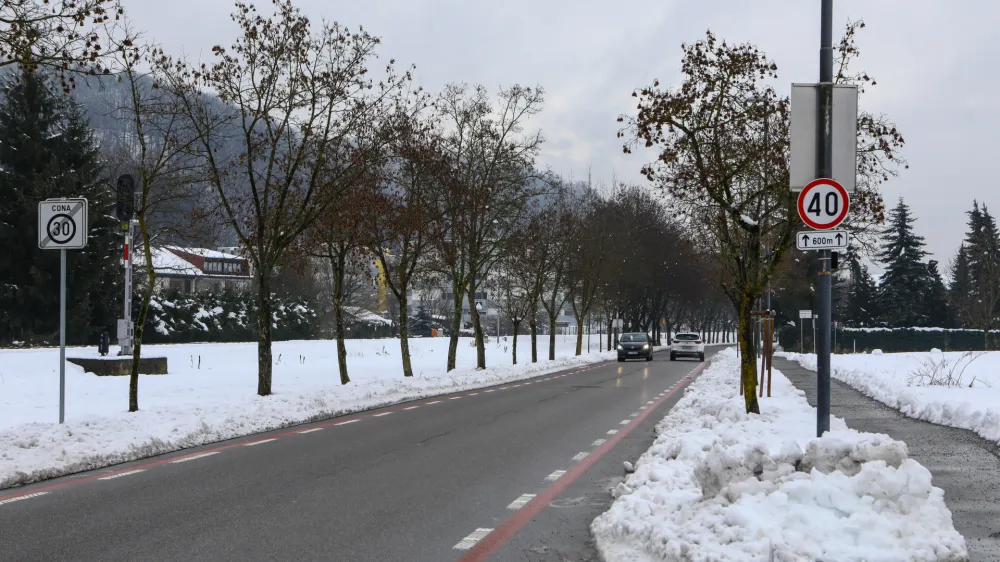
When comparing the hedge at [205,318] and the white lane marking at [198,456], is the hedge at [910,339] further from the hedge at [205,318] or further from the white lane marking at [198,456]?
the white lane marking at [198,456]

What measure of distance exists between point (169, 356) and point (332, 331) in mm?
46675

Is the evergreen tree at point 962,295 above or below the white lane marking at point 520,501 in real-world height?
above

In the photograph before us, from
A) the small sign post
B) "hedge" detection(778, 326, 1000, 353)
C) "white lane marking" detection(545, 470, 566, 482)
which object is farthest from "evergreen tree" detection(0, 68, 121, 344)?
"hedge" detection(778, 326, 1000, 353)

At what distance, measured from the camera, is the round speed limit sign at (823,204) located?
9.38m

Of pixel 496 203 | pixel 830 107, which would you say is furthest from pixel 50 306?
pixel 830 107

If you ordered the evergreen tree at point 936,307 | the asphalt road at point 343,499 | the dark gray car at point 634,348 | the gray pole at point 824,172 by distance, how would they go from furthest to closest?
the evergreen tree at point 936,307 < the dark gray car at point 634,348 < the gray pole at point 824,172 < the asphalt road at point 343,499

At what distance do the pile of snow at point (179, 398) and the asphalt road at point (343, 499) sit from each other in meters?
0.57

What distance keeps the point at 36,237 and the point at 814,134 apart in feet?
112

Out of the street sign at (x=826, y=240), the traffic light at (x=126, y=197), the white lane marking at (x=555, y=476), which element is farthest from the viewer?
the traffic light at (x=126, y=197)

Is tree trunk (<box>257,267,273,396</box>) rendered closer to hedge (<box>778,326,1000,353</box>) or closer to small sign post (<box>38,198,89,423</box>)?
small sign post (<box>38,198,89,423</box>)

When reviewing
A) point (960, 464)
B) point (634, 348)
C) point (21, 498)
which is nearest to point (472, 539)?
point (21, 498)

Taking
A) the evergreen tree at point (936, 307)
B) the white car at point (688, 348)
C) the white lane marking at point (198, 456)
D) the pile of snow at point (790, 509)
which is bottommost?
the white car at point (688, 348)

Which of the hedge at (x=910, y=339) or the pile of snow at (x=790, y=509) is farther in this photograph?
the hedge at (x=910, y=339)

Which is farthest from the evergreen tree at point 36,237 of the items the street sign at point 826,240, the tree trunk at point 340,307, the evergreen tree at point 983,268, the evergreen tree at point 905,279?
the evergreen tree at point 905,279
